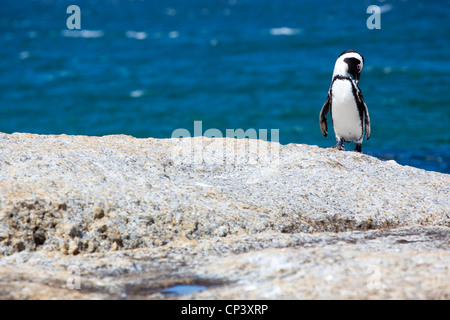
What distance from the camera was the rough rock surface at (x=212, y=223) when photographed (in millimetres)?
Result: 3551

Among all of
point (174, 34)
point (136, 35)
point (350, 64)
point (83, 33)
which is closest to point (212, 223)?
point (350, 64)

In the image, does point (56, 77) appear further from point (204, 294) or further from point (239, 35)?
point (204, 294)

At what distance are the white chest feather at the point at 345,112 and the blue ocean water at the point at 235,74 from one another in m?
5.90

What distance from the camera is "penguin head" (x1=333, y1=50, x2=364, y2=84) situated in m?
8.80

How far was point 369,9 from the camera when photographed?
37.5 meters

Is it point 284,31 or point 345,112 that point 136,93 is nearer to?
point 284,31

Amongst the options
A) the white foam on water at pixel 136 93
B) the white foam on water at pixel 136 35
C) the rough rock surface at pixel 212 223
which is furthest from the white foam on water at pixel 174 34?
the rough rock surface at pixel 212 223

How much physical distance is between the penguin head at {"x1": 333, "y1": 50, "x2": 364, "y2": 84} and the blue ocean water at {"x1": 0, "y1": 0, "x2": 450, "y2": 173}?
20.4ft

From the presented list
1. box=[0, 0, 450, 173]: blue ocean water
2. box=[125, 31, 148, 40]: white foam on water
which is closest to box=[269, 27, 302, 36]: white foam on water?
box=[0, 0, 450, 173]: blue ocean water

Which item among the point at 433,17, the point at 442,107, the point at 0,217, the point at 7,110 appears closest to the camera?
the point at 0,217

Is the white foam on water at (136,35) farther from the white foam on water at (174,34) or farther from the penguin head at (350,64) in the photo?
the penguin head at (350,64)

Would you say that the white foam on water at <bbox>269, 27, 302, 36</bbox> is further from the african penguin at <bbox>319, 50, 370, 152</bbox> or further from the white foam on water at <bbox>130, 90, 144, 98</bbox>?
the african penguin at <bbox>319, 50, 370, 152</bbox>
